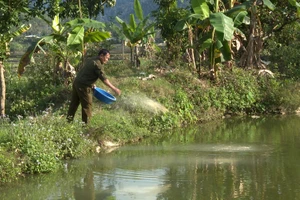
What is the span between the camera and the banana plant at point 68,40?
1367 cm

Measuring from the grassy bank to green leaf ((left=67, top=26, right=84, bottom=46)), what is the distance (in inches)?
51.9

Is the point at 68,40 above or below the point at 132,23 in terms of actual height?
below

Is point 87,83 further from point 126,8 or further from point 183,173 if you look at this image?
point 126,8

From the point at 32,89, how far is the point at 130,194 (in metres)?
8.24

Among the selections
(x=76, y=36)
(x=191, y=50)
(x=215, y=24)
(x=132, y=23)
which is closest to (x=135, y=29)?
(x=132, y=23)

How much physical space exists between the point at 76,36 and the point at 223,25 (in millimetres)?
3382

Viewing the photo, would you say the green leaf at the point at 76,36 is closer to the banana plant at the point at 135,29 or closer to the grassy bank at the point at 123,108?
the grassy bank at the point at 123,108

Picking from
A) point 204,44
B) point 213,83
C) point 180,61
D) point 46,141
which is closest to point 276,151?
point 46,141

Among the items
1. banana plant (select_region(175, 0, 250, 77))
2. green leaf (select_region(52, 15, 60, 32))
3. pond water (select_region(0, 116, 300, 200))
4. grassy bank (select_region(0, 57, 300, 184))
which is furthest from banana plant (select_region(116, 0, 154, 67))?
pond water (select_region(0, 116, 300, 200))

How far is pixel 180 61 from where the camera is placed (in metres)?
18.5

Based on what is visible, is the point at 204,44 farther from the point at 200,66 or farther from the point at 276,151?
the point at 276,151

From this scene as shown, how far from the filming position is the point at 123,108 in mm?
13461

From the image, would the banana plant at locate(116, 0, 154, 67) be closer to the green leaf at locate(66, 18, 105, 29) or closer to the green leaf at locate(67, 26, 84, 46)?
the green leaf at locate(66, 18, 105, 29)

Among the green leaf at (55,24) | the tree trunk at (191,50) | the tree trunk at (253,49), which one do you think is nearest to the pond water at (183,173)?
the green leaf at (55,24)
